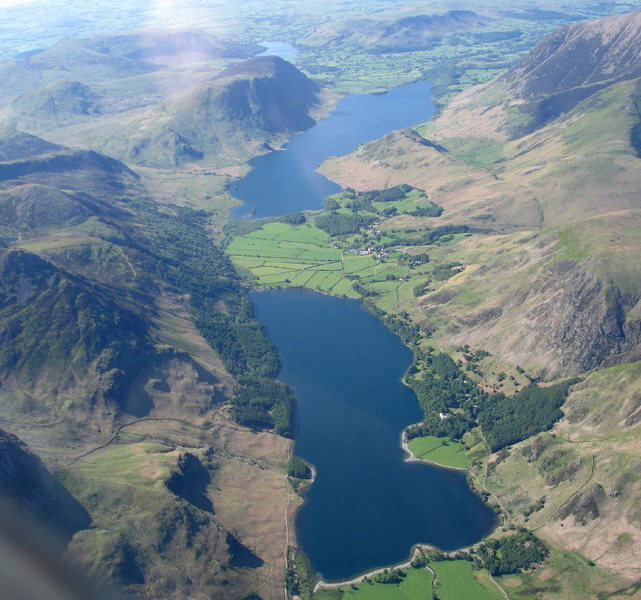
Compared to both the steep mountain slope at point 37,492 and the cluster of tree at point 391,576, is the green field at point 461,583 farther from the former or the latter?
the steep mountain slope at point 37,492

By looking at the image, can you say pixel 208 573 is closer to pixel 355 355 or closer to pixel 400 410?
pixel 400 410

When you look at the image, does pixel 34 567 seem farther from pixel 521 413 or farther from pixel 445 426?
pixel 521 413

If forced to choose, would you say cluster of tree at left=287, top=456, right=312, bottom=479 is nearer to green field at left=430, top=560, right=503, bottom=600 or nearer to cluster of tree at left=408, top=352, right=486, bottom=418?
green field at left=430, top=560, right=503, bottom=600

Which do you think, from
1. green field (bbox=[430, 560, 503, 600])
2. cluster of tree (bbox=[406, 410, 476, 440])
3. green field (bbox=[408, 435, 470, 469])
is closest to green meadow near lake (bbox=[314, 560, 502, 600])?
green field (bbox=[430, 560, 503, 600])

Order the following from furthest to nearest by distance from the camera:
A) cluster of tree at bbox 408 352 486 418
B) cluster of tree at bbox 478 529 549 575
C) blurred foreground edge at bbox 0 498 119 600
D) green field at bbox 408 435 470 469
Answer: cluster of tree at bbox 408 352 486 418, green field at bbox 408 435 470 469, cluster of tree at bbox 478 529 549 575, blurred foreground edge at bbox 0 498 119 600

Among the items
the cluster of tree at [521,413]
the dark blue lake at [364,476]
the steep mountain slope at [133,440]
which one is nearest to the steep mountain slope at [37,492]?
the steep mountain slope at [133,440]

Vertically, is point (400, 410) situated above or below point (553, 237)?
below

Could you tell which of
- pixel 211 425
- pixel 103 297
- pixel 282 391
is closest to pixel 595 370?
pixel 282 391

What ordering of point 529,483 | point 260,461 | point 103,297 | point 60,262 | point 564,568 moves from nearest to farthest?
point 564,568, point 529,483, point 260,461, point 103,297, point 60,262
